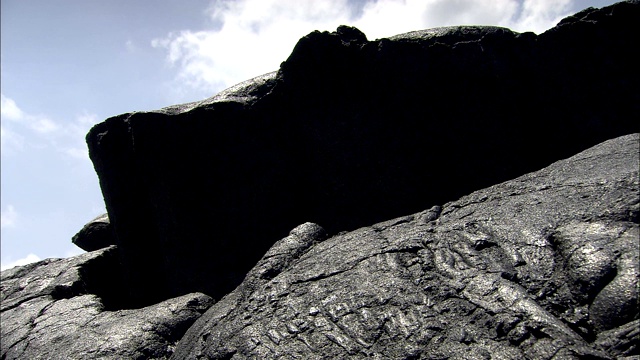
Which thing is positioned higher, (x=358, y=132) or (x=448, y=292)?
(x=358, y=132)

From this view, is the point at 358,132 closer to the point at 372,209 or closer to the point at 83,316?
the point at 372,209

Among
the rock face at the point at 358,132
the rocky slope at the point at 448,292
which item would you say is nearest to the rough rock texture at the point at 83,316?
the rocky slope at the point at 448,292

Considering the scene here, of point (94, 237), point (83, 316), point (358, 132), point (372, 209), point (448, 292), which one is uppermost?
point (358, 132)

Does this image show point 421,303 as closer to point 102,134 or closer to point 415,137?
point 415,137

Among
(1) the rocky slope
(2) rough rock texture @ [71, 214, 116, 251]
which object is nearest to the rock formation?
(1) the rocky slope

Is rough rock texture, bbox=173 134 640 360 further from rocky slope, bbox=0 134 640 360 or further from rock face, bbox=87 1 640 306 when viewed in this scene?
rock face, bbox=87 1 640 306

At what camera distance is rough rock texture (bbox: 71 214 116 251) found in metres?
7.66

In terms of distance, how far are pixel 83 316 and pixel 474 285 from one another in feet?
11.5

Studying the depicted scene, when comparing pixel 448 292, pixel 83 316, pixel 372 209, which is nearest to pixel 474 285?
pixel 448 292

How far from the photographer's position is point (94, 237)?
7676 mm

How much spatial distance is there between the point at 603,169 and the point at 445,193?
65.7 inches

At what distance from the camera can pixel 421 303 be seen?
10.2 feet

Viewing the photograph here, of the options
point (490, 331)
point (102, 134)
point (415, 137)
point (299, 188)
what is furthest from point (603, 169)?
point (102, 134)

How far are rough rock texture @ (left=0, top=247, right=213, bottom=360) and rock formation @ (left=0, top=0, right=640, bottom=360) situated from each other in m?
0.02
